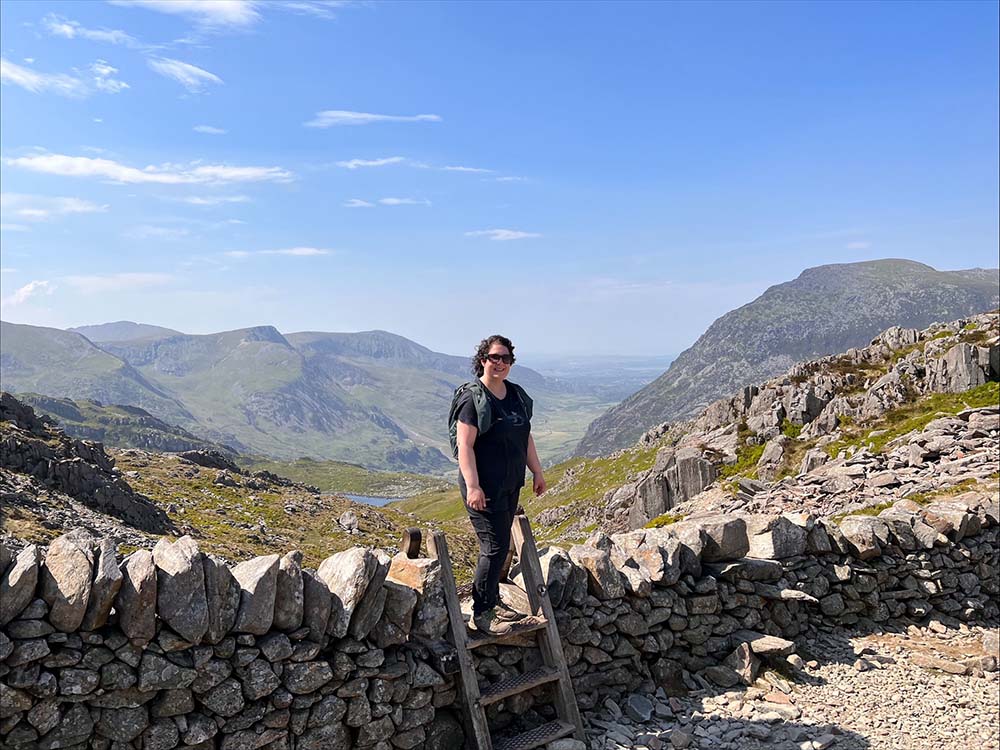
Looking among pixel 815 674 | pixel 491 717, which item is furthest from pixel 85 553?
pixel 815 674

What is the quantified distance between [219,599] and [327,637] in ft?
4.65

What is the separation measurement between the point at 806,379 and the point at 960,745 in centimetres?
5585

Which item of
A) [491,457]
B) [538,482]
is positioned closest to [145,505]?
[538,482]

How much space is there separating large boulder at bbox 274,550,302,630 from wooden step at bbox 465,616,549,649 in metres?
2.28

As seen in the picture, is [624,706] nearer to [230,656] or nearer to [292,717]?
[292,717]

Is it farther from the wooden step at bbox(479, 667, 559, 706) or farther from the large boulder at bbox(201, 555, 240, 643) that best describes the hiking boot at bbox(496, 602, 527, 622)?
the large boulder at bbox(201, 555, 240, 643)

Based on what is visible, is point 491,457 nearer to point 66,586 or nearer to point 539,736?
point 539,736

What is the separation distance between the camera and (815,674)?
39.3 feet

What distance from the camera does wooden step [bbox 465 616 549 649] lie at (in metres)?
8.88

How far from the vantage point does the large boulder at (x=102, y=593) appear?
6.86 m

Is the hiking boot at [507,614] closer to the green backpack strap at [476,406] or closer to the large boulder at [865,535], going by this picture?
the green backpack strap at [476,406]

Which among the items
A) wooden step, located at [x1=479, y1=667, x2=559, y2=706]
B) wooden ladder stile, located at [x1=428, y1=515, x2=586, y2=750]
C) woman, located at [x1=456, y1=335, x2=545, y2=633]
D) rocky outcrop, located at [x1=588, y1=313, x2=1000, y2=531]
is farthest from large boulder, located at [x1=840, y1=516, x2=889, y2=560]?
rocky outcrop, located at [x1=588, y1=313, x2=1000, y2=531]

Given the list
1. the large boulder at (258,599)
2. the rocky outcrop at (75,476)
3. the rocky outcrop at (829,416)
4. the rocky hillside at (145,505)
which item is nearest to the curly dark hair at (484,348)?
the large boulder at (258,599)

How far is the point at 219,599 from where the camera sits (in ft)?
24.2
